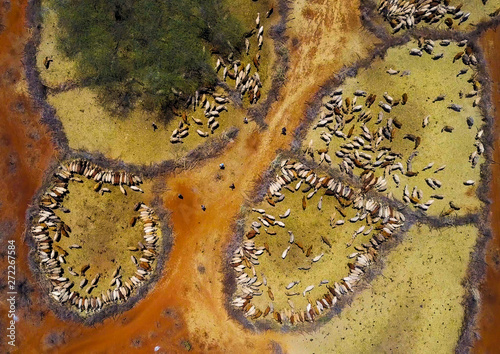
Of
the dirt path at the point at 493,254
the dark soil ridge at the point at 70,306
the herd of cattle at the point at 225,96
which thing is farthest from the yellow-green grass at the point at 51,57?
the dirt path at the point at 493,254

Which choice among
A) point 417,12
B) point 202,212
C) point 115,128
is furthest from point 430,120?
point 115,128

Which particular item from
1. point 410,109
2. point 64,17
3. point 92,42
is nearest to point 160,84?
point 92,42

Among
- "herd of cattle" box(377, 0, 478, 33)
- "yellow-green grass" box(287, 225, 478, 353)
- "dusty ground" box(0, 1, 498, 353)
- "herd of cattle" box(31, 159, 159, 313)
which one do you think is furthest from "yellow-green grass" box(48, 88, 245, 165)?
"yellow-green grass" box(287, 225, 478, 353)

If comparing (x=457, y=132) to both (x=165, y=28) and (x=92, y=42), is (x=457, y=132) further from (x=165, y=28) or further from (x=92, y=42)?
(x=92, y=42)

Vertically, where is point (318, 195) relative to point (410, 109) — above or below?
below

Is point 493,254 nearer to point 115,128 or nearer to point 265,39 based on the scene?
point 265,39

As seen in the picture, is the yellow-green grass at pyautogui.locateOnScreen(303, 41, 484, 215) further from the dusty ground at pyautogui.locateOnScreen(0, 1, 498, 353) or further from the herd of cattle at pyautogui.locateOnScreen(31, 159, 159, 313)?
the herd of cattle at pyautogui.locateOnScreen(31, 159, 159, 313)
